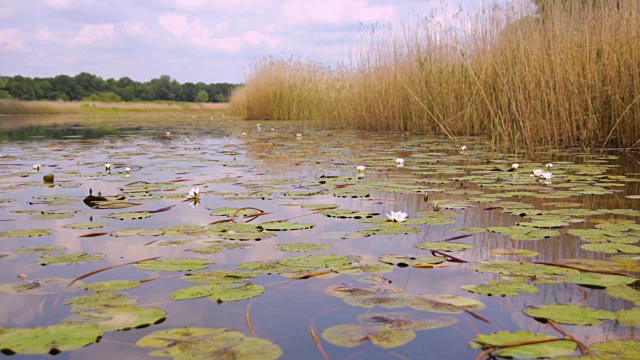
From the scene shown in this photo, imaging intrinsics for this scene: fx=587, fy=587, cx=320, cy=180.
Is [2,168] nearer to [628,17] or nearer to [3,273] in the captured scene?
[3,273]

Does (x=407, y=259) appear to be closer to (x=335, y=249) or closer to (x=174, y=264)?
(x=335, y=249)

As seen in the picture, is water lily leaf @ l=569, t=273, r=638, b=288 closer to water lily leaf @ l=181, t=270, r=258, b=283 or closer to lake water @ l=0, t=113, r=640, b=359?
lake water @ l=0, t=113, r=640, b=359

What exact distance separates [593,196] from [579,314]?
2142 millimetres

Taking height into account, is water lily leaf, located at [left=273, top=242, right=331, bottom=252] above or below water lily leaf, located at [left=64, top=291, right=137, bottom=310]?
above

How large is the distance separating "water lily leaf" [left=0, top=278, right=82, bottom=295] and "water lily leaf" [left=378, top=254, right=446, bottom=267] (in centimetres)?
102

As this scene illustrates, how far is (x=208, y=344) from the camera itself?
1.33 meters

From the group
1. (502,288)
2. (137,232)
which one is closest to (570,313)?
(502,288)

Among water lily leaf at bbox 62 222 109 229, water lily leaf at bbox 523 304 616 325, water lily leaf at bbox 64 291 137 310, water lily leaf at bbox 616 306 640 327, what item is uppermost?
water lily leaf at bbox 62 222 109 229

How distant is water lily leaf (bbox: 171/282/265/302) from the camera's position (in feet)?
5.49

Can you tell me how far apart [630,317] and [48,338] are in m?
1.42

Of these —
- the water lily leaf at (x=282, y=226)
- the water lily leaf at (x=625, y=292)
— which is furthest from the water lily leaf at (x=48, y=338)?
the water lily leaf at (x=625, y=292)

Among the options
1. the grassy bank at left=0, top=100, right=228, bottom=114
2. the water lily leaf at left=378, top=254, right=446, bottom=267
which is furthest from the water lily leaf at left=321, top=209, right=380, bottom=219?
the grassy bank at left=0, top=100, right=228, bottom=114

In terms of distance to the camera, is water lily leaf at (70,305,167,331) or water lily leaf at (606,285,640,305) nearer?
water lily leaf at (70,305,167,331)

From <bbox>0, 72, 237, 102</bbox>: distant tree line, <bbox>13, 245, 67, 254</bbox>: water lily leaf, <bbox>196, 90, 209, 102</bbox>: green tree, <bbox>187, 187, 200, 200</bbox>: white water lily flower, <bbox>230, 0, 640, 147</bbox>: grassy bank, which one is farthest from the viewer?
<bbox>196, 90, 209, 102</bbox>: green tree
